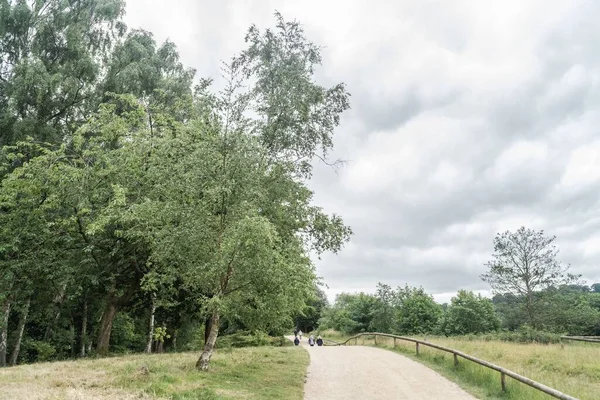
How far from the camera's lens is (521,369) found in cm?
1438

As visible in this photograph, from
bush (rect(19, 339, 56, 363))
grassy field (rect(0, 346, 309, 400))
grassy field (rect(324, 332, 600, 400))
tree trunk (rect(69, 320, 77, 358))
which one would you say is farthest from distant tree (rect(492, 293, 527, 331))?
bush (rect(19, 339, 56, 363))

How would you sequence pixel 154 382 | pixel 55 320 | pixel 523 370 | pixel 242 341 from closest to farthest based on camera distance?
pixel 154 382 < pixel 523 370 < pixel 55 320 < pixel 242 341

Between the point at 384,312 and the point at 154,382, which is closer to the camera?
the point at 154,382

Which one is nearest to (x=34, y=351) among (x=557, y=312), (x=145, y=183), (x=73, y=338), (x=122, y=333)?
(x=73, y=338)

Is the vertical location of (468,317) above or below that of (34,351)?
above

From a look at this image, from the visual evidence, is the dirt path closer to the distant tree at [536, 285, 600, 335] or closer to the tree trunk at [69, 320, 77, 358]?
the tree trunk at [69, 320, 77, 358]

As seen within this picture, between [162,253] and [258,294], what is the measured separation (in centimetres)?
323

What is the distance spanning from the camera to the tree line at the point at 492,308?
3719 cm

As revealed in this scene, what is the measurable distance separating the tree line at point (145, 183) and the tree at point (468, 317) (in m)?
32.5

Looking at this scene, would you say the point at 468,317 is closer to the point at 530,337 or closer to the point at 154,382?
the point at 530,337

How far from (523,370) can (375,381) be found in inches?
225

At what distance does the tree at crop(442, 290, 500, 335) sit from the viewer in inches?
1850

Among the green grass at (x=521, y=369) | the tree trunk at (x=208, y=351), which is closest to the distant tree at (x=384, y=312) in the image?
the green grass at (x=521, y=369)

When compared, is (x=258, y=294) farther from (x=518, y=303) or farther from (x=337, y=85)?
(x=518, y=303)
